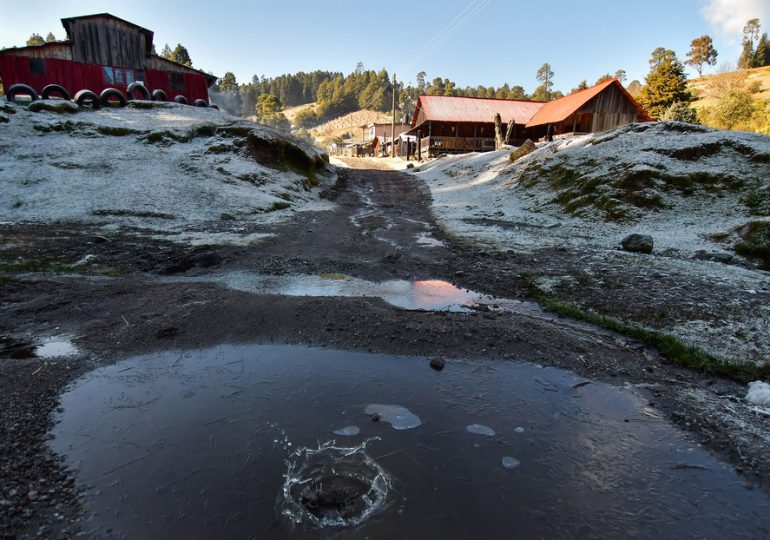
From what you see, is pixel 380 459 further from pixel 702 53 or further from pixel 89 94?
pixel 702 53

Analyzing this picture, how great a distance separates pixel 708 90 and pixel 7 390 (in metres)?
119

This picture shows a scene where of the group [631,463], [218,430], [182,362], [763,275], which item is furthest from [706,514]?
[763,275]

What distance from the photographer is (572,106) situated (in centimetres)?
3938

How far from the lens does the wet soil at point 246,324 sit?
3.91 metres

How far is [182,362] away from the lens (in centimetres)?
548

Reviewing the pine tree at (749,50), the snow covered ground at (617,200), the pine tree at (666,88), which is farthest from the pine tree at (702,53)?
the snow covered ground at (617,200)

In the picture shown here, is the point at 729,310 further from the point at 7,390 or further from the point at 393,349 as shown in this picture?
the point at 7,390

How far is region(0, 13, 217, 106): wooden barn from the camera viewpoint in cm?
2772

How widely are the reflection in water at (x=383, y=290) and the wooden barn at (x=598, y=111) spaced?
37.2m

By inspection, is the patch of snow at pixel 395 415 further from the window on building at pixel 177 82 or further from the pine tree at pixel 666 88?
the pine tree at pixel 666 88

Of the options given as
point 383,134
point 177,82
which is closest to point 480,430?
point 177,82

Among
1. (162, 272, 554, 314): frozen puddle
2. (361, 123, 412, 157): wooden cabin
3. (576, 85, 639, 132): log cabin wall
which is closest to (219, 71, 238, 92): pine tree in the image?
(361, 123, 412, 157): wooden cabin

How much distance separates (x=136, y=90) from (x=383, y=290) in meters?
32.7

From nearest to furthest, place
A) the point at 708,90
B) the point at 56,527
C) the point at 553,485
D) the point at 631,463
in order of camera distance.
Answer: the point at 56,527, the point at 553,485, the point at 631,463, the point at 708,90
